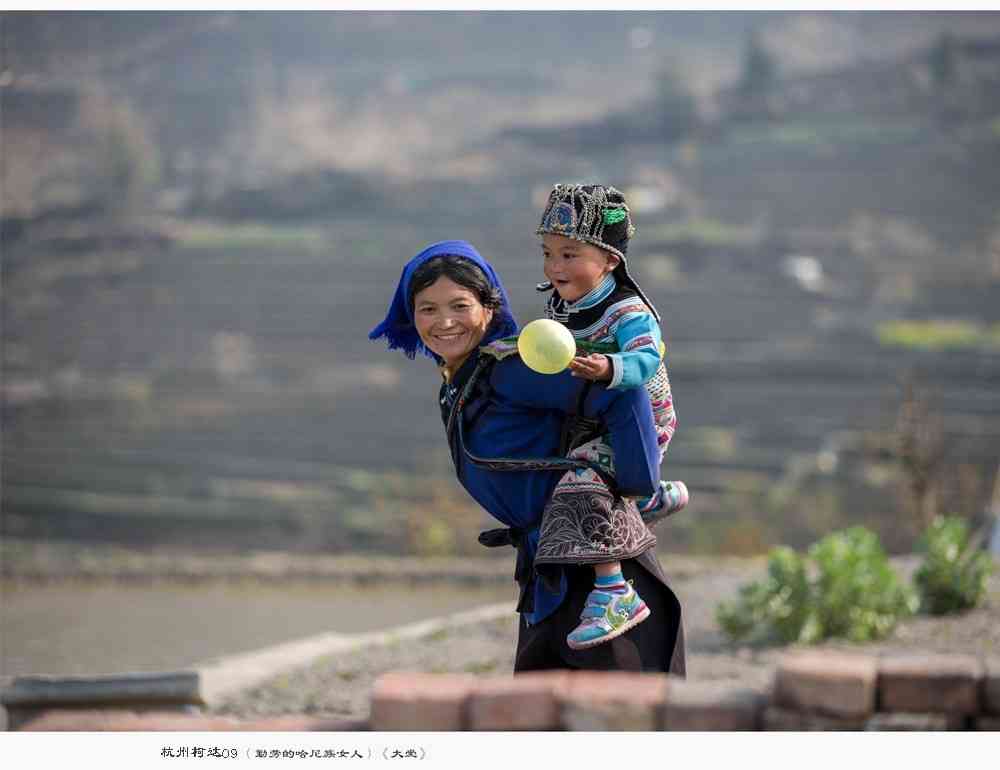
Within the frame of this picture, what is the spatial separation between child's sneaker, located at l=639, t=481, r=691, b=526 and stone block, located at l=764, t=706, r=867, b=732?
0.68 meters

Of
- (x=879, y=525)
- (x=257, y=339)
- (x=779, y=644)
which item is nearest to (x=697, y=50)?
(x=257, y=339)

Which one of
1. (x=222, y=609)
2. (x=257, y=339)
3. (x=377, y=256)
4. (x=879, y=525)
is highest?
(x=377, y=256)

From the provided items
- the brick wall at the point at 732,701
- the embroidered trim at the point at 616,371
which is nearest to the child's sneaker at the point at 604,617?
the brick wall at the point at 732,701

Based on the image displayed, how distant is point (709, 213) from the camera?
16.7 metres

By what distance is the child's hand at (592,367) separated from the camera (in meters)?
2.64

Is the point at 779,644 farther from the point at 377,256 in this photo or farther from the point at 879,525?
the point at 377,256

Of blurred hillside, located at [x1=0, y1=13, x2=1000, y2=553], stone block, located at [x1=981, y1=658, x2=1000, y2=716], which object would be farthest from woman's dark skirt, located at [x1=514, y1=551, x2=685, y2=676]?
blurred hillside, located at [x1=0, y1=13, x2=1000, y2=553]

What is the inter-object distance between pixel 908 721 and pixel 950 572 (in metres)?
4.34

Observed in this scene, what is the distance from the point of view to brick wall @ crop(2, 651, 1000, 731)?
7.84 feet

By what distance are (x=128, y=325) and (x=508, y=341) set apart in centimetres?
1319

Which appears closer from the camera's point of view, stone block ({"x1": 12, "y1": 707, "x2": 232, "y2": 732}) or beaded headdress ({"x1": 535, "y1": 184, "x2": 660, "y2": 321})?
stone block ({"x1": 12, "y1": 707, "x2": 232, "y2": 732})

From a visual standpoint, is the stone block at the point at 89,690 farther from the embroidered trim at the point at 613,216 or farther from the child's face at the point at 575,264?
the embroidered trim at the point at 613,216

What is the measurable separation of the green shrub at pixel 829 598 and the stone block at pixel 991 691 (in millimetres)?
3836

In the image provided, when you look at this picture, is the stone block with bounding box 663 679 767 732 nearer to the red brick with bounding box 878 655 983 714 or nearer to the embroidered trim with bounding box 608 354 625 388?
the red brick with bounding box 878 655 983 714
